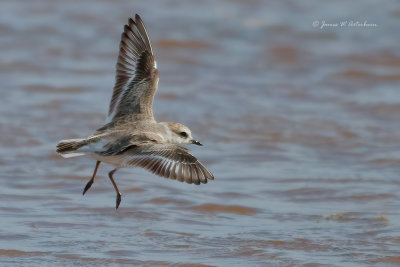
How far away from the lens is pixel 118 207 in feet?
23.5

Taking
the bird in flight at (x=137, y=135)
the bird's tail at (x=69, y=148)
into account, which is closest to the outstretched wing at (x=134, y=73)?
the bird in flight at (x=137, y=135)

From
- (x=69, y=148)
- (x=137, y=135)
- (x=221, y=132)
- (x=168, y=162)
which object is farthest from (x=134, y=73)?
(x=221, y=132)

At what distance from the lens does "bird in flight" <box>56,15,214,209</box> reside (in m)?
6.13

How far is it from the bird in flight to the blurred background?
1.97 ft

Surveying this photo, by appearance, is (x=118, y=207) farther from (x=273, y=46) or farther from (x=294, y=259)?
(x=273, y=46)

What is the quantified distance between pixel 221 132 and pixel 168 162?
11.7 ft

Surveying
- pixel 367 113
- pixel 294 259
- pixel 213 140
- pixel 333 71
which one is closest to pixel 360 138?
pixel 367 113

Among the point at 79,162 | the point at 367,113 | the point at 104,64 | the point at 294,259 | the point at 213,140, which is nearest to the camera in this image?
the point at 294,259

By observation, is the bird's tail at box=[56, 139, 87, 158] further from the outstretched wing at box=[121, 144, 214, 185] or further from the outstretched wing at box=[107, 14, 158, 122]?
the outstretched wing at box=[107, 14, 158, 122]

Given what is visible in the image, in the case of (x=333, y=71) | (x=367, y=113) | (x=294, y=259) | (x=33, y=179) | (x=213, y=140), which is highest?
(x=333, y=71)

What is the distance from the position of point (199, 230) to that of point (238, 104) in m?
4.19

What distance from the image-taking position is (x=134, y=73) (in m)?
7.62

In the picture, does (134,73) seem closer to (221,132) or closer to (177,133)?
(177,133)

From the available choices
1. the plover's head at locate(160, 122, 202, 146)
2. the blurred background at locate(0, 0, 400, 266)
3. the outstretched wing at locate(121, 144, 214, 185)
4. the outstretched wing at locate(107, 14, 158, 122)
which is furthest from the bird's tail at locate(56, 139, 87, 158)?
the outstretched wing at locate(107, 14, 158, 122)
